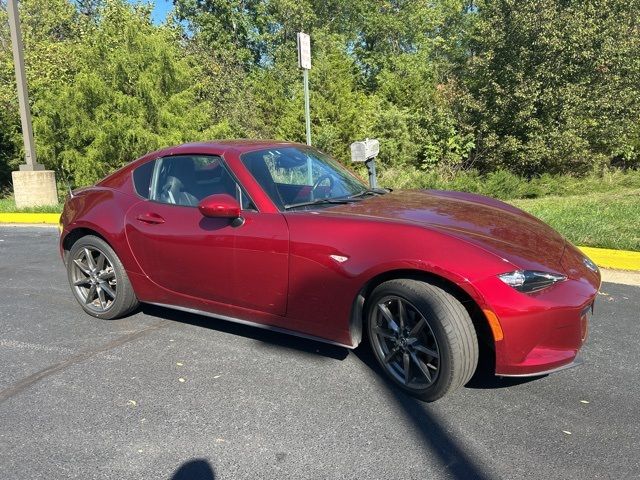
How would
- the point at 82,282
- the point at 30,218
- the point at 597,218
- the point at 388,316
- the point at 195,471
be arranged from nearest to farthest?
the point at 195,471 < the point at 388,316 < the point at 82,282 < the point at 597,218 < the point at 30,218

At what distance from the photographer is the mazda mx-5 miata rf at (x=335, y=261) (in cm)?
269

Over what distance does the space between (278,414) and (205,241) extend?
1.30 meters

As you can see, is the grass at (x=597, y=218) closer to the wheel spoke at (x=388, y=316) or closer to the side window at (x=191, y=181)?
the wheel spoke at (x=388, y=316)

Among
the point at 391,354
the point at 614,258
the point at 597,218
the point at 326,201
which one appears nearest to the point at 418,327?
the point at 391,354

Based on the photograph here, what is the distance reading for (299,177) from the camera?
3820mm

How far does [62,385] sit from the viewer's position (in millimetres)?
3221

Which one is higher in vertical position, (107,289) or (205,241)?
(205,241)

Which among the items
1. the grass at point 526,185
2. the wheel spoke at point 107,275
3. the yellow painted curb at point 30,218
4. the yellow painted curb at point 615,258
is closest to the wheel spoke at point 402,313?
the wheel spoke at point 107,275

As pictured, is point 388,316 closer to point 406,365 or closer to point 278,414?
point 406,365

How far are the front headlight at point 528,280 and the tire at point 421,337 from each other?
279mm

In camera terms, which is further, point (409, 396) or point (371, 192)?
point (371, 192)

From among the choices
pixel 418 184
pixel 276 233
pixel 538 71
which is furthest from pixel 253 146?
pixel 538 71

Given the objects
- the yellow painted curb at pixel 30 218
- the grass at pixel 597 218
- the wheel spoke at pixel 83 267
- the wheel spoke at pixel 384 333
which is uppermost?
the wheel spoke at pixel 83 267

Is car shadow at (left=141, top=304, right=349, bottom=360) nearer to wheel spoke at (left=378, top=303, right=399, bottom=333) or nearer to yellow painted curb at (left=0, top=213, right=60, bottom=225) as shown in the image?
wheel spoke at (left=378, top=303, right=399, bottom=333)
